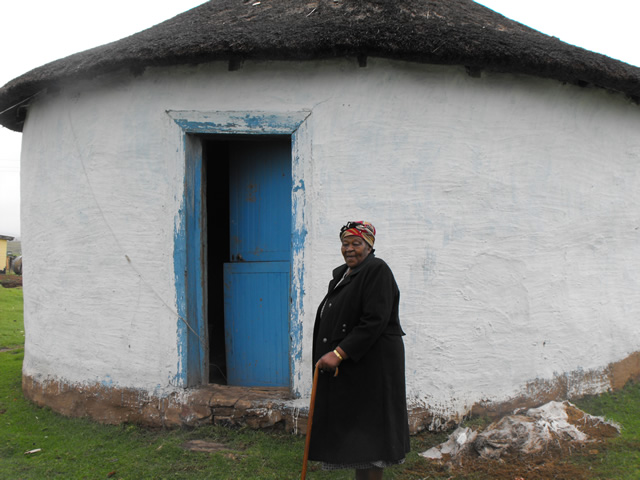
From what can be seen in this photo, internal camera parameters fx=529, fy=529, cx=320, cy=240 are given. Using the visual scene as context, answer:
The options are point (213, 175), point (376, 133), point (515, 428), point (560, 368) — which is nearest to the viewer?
point (515, 428)

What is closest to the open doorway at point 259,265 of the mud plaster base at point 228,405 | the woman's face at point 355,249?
the mud plaster base at point 228,405

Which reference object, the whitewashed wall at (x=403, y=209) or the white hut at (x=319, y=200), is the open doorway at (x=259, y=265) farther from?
the whitewashed wall at (x=403, y=209)

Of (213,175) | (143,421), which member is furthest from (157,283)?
(213,175)

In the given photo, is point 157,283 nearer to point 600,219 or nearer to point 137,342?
point 137,342

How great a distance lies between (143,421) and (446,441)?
93.7 inches

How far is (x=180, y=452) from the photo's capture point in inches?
149

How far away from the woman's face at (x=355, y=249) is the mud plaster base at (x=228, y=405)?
1.67 meters

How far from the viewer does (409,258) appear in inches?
161

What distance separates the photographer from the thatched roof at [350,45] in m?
3.86

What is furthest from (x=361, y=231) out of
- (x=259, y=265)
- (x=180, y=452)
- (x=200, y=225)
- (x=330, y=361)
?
(x=180, y=452)

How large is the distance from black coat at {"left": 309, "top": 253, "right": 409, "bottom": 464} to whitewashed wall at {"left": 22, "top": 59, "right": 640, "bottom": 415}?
1.27 m

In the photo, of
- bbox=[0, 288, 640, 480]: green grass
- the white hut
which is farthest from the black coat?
the white hut

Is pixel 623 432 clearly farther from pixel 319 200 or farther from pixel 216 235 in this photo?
pixel 216 235

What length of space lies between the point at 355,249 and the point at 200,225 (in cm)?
189
